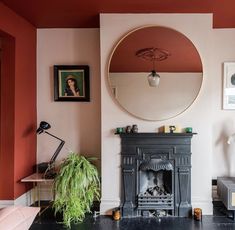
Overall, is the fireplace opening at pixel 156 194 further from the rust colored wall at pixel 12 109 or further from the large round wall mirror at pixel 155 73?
the rust colored wall at pixel 12 109

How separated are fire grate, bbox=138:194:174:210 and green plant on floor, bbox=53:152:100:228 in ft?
2.14

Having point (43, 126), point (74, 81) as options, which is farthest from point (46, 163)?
point (74, 81)

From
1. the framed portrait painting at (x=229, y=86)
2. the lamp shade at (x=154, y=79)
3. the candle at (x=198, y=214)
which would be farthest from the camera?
the framed portrait painting at (x=229, y=86)

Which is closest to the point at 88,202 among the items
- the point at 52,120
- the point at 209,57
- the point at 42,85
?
the point at 52,120

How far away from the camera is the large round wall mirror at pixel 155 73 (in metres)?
3.56

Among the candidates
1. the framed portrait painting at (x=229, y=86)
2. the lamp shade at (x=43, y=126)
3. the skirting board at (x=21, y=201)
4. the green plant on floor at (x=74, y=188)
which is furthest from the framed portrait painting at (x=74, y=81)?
the framed portrait painting at (x=229, y=86)

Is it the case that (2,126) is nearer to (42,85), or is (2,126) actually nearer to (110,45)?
(42,85)

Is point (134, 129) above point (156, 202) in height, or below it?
above

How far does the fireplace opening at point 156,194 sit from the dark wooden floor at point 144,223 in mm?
117

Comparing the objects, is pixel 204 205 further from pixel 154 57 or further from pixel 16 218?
pixel 16 218

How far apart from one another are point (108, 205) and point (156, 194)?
2.03 feet

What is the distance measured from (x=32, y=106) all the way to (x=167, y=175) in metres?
2.08

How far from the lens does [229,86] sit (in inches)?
157

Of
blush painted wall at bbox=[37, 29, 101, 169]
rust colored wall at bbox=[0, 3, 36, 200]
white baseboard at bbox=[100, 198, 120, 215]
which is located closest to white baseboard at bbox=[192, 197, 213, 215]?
white baseboard at bbox=[100, 198, 120, 215]
